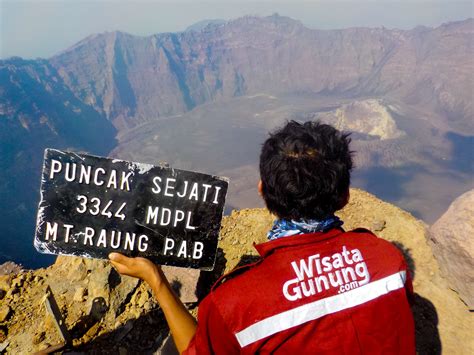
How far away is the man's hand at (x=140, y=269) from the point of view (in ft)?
8.69

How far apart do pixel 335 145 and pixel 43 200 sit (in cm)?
266

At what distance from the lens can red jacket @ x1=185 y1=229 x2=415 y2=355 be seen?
164cm

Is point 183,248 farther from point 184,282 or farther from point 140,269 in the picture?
point 184,282

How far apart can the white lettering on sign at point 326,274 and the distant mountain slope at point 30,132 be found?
7382 cm

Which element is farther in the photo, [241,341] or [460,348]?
[460,348]

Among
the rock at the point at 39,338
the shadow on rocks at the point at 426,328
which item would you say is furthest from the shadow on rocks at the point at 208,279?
the shadow on rocks at the point at 426,328

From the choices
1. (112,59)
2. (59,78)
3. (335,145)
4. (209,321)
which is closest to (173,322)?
(209,321)

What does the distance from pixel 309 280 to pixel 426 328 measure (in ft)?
16.3

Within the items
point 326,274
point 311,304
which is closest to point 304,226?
point 326,274

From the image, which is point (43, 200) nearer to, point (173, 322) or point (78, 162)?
point (78, 162)

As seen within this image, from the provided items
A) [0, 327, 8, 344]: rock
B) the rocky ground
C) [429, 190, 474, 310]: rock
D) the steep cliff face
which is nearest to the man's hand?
the rocky ground

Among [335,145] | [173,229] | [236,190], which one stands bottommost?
[236,190]

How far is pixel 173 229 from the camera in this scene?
3240 millimetres

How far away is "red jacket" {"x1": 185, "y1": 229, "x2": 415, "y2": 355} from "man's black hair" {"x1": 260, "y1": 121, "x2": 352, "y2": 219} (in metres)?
0.18
